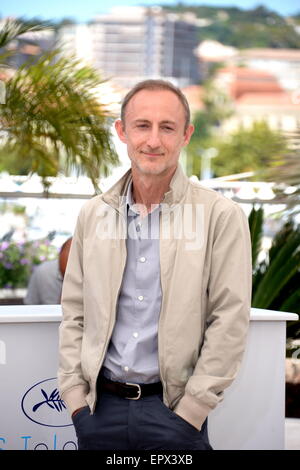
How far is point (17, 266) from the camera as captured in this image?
9164 millimetres

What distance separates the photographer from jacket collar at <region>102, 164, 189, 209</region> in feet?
7.47

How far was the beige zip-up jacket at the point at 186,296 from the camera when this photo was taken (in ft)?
7.12

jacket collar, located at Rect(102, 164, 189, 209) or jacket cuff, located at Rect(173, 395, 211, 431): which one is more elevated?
jacket collar, located at Rect(102, 164, 189, 209)

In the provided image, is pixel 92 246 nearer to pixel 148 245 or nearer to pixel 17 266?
pixel 148 245

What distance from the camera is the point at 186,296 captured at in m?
2.18

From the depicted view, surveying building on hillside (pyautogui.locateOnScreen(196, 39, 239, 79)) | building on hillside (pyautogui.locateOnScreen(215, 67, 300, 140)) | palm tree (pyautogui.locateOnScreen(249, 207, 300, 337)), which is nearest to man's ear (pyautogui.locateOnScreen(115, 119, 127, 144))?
palm tree (pyautogui.locateOnScreen(249, 207, 300, 337))

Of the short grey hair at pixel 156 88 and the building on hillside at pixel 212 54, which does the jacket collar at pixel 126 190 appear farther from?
the building on hillside at pixel 212 54

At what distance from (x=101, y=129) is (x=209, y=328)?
11.6ft

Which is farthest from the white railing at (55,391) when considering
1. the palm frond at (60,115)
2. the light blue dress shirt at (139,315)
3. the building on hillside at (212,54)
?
the building on hillside at (212,54)

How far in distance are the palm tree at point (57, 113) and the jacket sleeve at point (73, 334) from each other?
3081 mm

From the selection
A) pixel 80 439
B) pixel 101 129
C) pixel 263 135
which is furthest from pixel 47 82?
pixel 263 135

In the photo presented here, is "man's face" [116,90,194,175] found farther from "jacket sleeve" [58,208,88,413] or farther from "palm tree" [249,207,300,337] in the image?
"palm tree" [249,207,300,337]

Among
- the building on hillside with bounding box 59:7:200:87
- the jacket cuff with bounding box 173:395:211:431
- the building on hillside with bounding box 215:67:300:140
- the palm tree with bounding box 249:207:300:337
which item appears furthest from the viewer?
the building on hillside with bounding box 59:7:200:87

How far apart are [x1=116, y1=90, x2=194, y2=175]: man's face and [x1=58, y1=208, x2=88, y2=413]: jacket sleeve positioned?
0.29 metres
